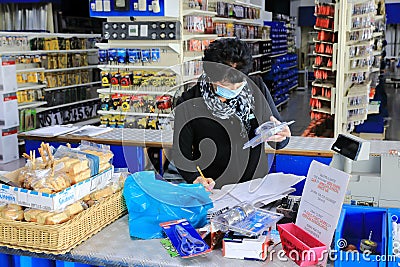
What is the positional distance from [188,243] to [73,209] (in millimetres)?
478

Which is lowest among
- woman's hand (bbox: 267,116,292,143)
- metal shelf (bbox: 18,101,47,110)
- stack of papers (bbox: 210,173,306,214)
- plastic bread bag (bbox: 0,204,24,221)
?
metal shelf (bbox: 18,101,47,110)

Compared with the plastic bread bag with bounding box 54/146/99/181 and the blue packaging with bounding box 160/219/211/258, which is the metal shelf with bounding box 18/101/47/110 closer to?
the plastic bread bag with bounding box 54/146/99/181

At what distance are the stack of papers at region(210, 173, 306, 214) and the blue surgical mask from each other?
435 mm

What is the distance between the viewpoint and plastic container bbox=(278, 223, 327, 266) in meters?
1.65

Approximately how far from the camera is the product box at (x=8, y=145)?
7.07 metres

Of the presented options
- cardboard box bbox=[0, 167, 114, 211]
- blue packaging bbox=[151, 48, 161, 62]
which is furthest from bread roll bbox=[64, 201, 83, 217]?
blue packaging bbox=[151, 48, 161, 62]

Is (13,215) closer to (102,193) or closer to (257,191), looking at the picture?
(102,193)

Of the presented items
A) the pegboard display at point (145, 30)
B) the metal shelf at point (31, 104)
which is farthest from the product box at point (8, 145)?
the pegboard display at point (145, 30)

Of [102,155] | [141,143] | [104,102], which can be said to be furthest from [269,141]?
[104,102]

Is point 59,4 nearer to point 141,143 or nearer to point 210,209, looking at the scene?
point 141,143

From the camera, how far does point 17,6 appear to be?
425 inches

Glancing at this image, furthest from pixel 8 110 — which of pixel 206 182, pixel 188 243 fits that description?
pixel 188 243

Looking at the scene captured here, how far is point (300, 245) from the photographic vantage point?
1686 mm

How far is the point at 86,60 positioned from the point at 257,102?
789 cm
